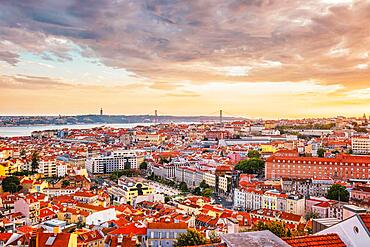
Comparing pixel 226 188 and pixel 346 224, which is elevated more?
pixel 346 224

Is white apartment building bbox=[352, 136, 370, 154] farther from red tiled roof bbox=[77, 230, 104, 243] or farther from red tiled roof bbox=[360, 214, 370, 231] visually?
red tiled roof bbox=[360, 214, 370, 231]

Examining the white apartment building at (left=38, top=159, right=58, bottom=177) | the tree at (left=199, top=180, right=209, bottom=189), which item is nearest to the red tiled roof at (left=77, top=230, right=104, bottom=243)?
the tree at (left=199, top=180, right=209, bottom=189)

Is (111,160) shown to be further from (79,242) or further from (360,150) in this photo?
(79,242)

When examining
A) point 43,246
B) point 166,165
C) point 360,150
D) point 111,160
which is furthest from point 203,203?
point 360,150

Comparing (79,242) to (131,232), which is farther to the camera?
(131,232)

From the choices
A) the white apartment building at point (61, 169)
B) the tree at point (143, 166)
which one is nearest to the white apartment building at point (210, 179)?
the tree at point (143, 166)

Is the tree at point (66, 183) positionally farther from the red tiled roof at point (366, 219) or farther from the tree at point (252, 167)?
the red tiled roof at point (366, 219)
